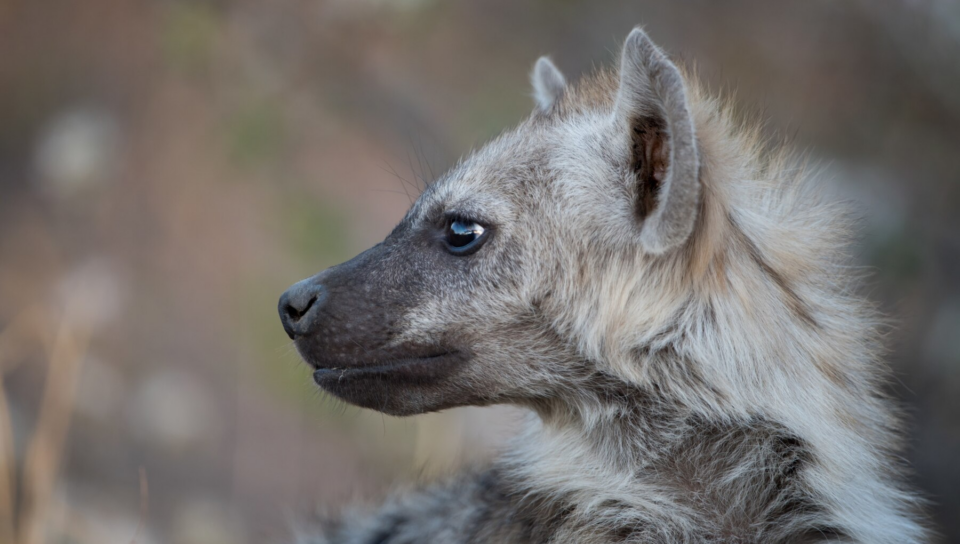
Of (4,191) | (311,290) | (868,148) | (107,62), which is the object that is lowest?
(311,290)

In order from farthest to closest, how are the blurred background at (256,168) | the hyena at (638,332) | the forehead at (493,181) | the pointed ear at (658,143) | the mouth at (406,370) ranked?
1. the blurred background at (256,168)
2. the forehead at (493,181)
3. the mouth at (406,370)
4. the hyena at (638,332)
5. the pointed ear at (658,143)

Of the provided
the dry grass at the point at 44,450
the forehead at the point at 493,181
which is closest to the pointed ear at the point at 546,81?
the forehead at the point at 493,181

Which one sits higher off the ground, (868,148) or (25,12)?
(25,12)

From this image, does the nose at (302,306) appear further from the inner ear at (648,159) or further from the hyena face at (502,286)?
the inner ear at (648,159)

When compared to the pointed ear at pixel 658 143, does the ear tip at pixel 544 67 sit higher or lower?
higher

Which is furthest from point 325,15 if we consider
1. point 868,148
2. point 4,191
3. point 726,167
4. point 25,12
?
point 726,167

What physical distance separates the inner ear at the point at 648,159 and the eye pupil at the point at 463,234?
1.44 feet

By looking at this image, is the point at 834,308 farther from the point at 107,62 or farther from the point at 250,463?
the point at 107,62

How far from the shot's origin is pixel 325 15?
5301 millimetres

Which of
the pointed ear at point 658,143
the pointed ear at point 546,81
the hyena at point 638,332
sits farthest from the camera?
the pointed ear at point 546,81

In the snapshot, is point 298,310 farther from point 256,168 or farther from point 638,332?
point 256,168

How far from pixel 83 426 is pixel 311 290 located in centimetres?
319

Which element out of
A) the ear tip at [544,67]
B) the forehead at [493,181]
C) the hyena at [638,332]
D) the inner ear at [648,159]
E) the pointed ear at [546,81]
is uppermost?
the ear tip at [544,67]

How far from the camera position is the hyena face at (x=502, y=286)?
2012mm
